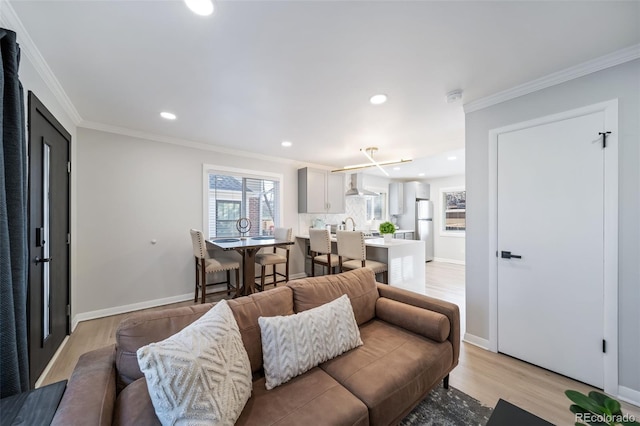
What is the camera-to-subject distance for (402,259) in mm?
3539

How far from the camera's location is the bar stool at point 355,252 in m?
3.23

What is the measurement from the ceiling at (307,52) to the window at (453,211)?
4489 mm

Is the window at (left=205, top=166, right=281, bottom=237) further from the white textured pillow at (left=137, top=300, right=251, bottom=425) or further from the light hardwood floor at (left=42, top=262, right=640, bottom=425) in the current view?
the white textured pillow at (left=137, top=300, right=251, bottom=425)

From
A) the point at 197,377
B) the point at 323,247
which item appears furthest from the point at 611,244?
the point at 323,247

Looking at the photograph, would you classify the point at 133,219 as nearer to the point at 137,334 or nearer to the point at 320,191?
the point at 137,334

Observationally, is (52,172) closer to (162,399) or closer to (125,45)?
(125,45)

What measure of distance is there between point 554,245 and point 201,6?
10.00 feet

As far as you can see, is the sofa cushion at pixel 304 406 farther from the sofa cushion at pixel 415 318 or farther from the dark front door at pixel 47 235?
the dark front door at pixel 47 235

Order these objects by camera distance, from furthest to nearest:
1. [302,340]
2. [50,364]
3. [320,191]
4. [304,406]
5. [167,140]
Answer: [320,191]
[167,140]
[50,364]
[302,340]
[304,406]

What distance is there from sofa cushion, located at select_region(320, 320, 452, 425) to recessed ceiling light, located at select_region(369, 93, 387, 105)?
206 centimetres

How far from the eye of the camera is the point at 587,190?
6.19 feet

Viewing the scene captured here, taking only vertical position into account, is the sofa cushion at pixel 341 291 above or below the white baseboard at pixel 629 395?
above

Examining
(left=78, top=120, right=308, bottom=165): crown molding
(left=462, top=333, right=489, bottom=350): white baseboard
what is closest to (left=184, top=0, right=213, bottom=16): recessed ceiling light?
(left=78, top=120, right=308, bottom=165): crown molding

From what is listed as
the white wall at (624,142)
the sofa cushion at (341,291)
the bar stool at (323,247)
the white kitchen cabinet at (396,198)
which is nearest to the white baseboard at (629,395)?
the white wall at (624,142)
